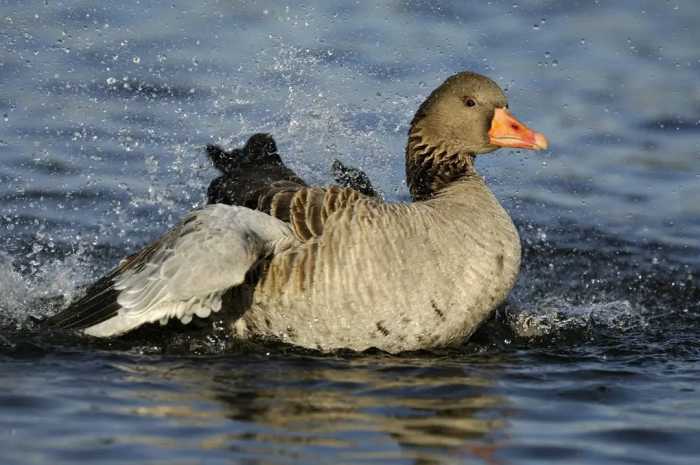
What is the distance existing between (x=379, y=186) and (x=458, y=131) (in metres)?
3.69

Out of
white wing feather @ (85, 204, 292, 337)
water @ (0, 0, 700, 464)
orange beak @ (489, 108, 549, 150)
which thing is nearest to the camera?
water @ (0, 0, 700, 464)

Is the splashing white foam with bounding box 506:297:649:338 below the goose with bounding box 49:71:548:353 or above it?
below

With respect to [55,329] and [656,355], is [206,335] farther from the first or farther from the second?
[656,355]

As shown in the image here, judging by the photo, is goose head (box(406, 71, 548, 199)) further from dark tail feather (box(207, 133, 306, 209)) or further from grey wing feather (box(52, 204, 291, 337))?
grey wing feather (box(52, 204, 291, 337))

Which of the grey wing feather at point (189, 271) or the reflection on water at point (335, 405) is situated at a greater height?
the grey wing feather at point (189, 271)

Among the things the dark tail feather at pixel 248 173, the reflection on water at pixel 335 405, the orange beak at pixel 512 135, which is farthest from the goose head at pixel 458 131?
the reflection on water at pixel 335 405

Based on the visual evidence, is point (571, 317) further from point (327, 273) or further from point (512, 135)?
point (327, 273)

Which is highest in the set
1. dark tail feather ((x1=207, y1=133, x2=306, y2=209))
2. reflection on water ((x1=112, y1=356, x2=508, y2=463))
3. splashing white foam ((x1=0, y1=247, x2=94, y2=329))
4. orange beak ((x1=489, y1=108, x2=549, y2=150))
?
orange beak ((x1=489, y1=108, x2=549, y2=150))

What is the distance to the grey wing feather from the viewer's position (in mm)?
8906

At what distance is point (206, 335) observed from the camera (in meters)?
9.63

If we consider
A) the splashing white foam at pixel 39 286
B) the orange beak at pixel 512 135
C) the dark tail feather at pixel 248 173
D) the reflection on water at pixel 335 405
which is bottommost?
the reflection on water at pixel 335 405

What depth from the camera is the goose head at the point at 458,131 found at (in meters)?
10.1

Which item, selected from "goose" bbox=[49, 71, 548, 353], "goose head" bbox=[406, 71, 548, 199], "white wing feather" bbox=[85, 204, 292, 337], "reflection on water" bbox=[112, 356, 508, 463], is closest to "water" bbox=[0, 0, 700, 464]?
"reflection on water" bbox=[112, 356, 508, 463]

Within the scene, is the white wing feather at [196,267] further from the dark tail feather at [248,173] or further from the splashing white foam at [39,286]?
the splashing white foam at [39,286]
